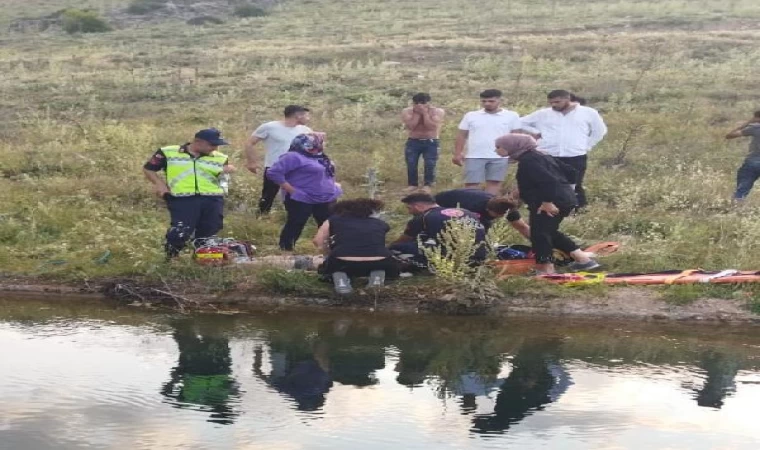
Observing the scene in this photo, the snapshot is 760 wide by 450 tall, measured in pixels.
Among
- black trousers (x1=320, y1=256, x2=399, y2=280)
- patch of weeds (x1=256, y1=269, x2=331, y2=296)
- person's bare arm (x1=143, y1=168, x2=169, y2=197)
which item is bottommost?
patch of weeds (x1=256, y1=269, x2=331, y2=296)

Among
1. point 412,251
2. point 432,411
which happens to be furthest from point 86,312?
point 432,411

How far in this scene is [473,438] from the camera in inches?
212

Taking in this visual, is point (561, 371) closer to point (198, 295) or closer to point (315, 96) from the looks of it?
point (198, 295)

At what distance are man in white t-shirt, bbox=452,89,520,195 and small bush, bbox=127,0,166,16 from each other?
131ft

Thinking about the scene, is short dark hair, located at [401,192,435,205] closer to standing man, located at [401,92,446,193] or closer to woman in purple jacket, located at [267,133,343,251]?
woman in purple jacket, located at [267,133,343,251]

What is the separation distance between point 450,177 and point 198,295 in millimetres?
5641

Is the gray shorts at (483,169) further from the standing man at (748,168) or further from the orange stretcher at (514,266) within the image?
the standing man at (748,168)

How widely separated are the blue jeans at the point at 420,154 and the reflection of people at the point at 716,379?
5.87 meters

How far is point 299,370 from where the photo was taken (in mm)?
6660

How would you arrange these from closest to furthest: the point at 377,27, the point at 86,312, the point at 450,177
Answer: the point at 86,312 < the point at 450,177 < the point at 377,27

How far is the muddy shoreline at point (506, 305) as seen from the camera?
7883 millimetres

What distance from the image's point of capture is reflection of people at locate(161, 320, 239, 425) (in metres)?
5.91

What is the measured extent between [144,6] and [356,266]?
4312 cm

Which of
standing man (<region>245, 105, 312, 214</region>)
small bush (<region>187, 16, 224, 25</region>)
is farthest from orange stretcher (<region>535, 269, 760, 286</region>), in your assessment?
small bush (<region>187, 16, 224, 25</region>)
